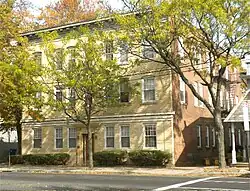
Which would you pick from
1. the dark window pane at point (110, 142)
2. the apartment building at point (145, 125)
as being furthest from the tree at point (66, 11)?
the dark window pane at point (110, 142)

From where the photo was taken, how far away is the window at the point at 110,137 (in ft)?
A: 107

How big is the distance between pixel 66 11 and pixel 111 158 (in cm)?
1970

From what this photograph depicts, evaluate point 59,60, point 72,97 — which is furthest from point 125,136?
point 59,60

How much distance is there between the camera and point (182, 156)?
30.9 meters

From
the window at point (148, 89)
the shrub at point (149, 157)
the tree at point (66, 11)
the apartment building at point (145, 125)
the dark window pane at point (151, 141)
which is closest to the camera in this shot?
the shrub at point (149, 157)

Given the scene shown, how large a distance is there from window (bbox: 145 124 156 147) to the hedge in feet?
22.5

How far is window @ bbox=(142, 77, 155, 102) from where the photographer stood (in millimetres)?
31469

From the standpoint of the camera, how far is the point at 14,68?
29188mm

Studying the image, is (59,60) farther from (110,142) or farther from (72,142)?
(72,142)

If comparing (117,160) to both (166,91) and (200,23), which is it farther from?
(200,23)

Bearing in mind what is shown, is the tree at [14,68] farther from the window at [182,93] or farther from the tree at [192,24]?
the window at [182,93]

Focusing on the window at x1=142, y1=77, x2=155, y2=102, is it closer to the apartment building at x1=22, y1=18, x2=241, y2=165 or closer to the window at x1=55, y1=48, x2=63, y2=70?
the apartment building at x1=22, y1=18, x2=241, y2=165

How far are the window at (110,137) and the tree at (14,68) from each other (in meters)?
6.10

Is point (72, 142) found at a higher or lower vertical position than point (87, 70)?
lower
